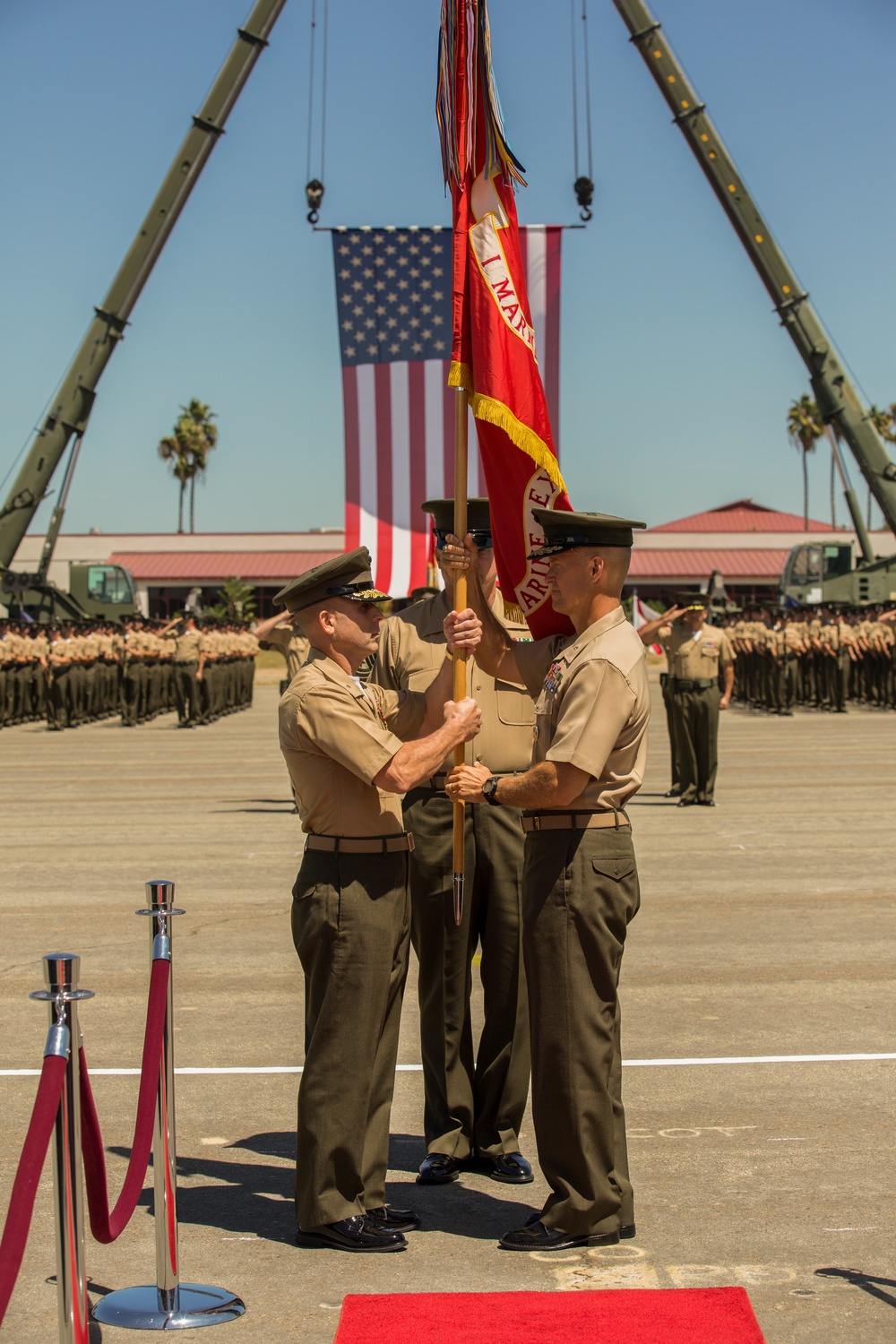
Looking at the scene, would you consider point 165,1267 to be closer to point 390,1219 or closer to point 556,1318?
point 390,1219

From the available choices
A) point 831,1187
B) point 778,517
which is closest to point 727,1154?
point 831,1187

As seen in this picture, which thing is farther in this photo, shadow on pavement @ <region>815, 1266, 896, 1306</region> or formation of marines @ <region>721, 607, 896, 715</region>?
formation of marines @ <region>721, 607, 896, 715</region>

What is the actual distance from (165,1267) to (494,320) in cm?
309

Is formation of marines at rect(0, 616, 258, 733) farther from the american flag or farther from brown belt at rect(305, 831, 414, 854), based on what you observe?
brown belt at rect(305, 831, 414, 854)

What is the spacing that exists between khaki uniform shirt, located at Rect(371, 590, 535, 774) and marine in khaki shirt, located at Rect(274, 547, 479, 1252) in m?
0.75

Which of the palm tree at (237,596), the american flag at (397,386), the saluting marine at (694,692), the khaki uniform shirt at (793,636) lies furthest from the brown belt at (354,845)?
the palm tree at (237,596)

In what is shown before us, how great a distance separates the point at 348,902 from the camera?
4348 mm

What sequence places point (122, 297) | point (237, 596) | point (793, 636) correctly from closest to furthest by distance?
point (793, 636)
point (122, 297)
point (237, 596)

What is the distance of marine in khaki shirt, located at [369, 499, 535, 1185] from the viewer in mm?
4957

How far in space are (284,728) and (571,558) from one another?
0.97 metres

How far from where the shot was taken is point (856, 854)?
1141 cm

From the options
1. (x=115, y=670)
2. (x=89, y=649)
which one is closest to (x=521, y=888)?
(x=89, y=649)

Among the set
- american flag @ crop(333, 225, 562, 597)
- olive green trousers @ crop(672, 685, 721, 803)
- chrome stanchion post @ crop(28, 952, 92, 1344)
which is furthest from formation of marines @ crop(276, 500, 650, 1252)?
olive green trousers @ crop(672, 685, 721, 803)

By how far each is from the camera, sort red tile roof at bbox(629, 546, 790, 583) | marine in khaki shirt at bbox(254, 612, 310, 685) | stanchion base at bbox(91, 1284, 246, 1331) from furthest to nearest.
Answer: red tile roof at bbox(629, 546, 790, 583) < marine in khaki shirt at bbox(254, 612, 310, 685) < stanchion base at bbox(91, 1284, 246, 1331)
